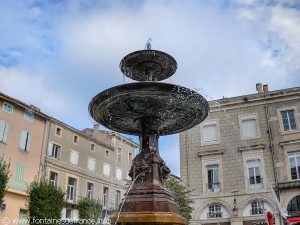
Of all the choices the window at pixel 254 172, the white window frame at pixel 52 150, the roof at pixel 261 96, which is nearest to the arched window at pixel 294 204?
the window at pixel 254 172

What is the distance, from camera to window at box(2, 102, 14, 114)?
28047mm

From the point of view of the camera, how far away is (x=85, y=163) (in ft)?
120

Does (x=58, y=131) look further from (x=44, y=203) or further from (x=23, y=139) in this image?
(x=44, y=203)

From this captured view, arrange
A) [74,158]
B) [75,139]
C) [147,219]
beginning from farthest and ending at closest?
[75,139] < [74,158] < [147,219]

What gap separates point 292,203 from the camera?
993 inches

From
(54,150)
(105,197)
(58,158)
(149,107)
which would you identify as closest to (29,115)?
(54,150)

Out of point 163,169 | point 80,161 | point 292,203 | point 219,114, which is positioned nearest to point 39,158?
point 80,161

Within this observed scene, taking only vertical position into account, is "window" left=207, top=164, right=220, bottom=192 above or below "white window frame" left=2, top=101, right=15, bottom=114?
below

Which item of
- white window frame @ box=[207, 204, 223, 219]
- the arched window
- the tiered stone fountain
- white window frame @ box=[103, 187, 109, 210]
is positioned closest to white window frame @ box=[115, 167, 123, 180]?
white window frame @ box=[103, 187, 109, 210]

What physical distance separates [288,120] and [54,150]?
1968 centimetres

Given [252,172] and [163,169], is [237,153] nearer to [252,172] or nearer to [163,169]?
Answer: [252,172]

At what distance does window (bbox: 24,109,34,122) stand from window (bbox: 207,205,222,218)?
1594 cm

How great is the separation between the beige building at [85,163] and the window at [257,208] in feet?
52.7

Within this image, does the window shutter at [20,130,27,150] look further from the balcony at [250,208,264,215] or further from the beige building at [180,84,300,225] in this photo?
the balcony at [250,208,264,215]
